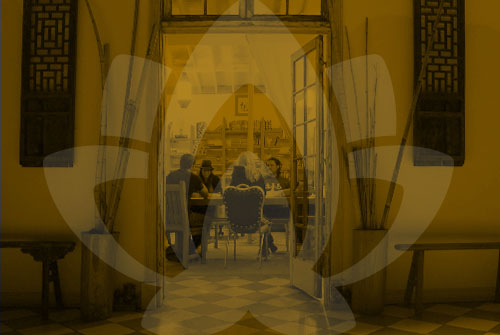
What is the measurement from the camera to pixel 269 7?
423cm

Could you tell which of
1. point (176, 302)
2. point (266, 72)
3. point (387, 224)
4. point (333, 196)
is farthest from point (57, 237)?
point (266, 72)

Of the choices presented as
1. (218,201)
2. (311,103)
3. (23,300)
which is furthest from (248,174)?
(23,300)

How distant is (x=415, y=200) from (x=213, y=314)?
6.59 feet

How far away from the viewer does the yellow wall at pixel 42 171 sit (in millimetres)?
4051

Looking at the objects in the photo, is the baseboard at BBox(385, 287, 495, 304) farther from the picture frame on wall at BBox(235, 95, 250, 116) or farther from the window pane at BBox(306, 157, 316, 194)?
the picture frame on wall at BBox(235, 95, 250, 116)

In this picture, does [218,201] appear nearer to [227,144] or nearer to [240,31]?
[240,31]

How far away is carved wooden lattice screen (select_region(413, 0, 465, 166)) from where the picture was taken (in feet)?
13.9

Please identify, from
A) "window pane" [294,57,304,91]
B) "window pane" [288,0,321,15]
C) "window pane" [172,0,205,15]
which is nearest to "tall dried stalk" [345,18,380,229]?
"window pane" [288,0,321,15]

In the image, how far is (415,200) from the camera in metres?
4.25

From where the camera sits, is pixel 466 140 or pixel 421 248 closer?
pixel 421 248

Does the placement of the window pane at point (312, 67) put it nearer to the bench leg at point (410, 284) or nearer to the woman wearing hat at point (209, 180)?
the bench leg at point (410, 284)

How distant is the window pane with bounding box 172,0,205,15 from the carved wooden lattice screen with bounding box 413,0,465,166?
6.25 feet

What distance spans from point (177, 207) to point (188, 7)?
96.3 inches

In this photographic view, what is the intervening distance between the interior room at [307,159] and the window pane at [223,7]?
0.01 meters
